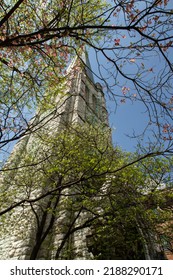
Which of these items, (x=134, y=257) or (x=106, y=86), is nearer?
(x=106, y=86)

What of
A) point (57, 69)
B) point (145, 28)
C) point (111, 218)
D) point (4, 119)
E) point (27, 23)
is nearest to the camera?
point (145, 28)

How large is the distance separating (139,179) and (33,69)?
5.03 meters

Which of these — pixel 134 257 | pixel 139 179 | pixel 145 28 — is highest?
pixel 145 28

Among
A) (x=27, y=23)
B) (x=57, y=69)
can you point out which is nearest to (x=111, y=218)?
(x=57, y=69)

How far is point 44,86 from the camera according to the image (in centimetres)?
486

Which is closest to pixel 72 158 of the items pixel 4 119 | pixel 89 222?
pixel 89 222

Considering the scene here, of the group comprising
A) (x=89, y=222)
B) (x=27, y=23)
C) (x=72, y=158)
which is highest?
(x=27, y=23)

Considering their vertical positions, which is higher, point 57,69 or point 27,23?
point 27,23

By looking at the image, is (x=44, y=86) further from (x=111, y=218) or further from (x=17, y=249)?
(x=17, y=249)

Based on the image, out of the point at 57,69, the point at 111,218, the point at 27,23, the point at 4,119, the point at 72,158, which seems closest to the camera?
the point at 4,119

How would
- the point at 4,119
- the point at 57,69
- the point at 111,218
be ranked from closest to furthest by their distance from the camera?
the point at 4,119, the point at 57,69, the point at 111,218

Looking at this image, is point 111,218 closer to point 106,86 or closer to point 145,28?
point 106,86
